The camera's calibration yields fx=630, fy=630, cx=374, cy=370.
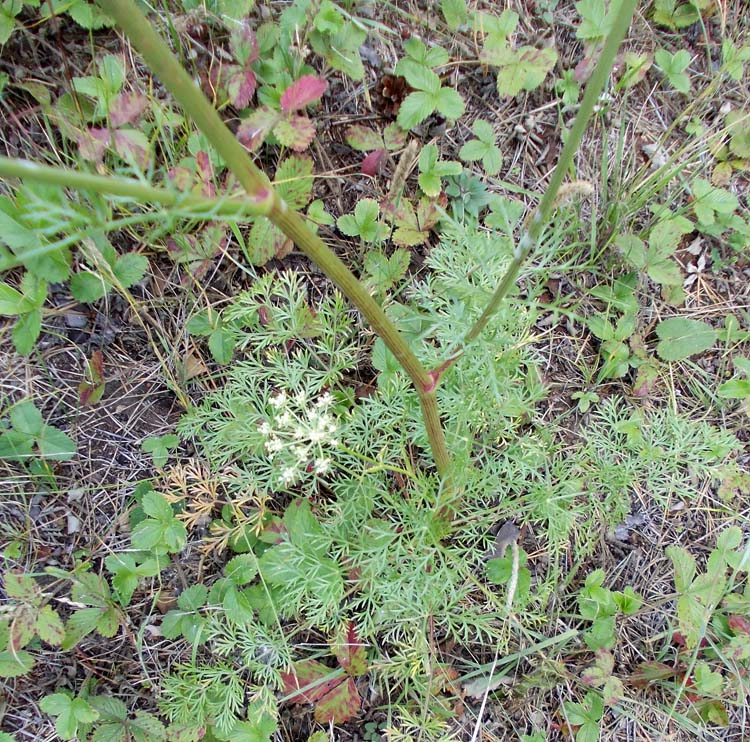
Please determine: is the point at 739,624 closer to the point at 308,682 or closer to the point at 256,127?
the point at 308,682

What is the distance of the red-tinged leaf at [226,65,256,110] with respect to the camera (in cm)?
230

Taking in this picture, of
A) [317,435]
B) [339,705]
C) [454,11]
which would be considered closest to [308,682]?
[339,705]

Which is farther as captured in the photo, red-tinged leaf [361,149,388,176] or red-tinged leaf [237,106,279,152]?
red-tinged leaf [361,149,388,176]

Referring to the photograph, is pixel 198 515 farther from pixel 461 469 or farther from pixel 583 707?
pixel 583 707

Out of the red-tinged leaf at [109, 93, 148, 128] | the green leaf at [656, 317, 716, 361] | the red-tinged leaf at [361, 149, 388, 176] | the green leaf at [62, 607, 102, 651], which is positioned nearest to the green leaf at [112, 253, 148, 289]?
the red-tinged leaf at [109, 93, 148, 128]

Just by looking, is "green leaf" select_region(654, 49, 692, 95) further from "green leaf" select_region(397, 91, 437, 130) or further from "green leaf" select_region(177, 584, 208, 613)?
"green leaf" select_region(177, 584, 208, 613)

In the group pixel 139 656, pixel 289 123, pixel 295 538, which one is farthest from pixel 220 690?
pixel 289 123

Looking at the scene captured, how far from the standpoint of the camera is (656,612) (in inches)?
97.8

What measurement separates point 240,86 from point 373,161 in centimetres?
56

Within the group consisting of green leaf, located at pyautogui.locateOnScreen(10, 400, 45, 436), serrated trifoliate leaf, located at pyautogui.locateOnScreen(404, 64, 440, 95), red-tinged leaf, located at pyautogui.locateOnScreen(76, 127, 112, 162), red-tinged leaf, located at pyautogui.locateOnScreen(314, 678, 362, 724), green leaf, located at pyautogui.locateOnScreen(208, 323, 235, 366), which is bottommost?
red-tinged leaf, located at pyautogui.locateOnScreen(314, 678, 362, 724)

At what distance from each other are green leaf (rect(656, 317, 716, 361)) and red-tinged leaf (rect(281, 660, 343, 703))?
181cm

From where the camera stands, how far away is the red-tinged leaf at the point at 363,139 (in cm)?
247

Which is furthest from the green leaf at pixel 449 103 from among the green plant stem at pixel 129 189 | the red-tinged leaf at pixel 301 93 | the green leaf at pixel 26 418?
the green leaf at pixel 26 418

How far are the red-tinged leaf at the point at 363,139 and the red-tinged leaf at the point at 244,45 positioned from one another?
440 millimetres
